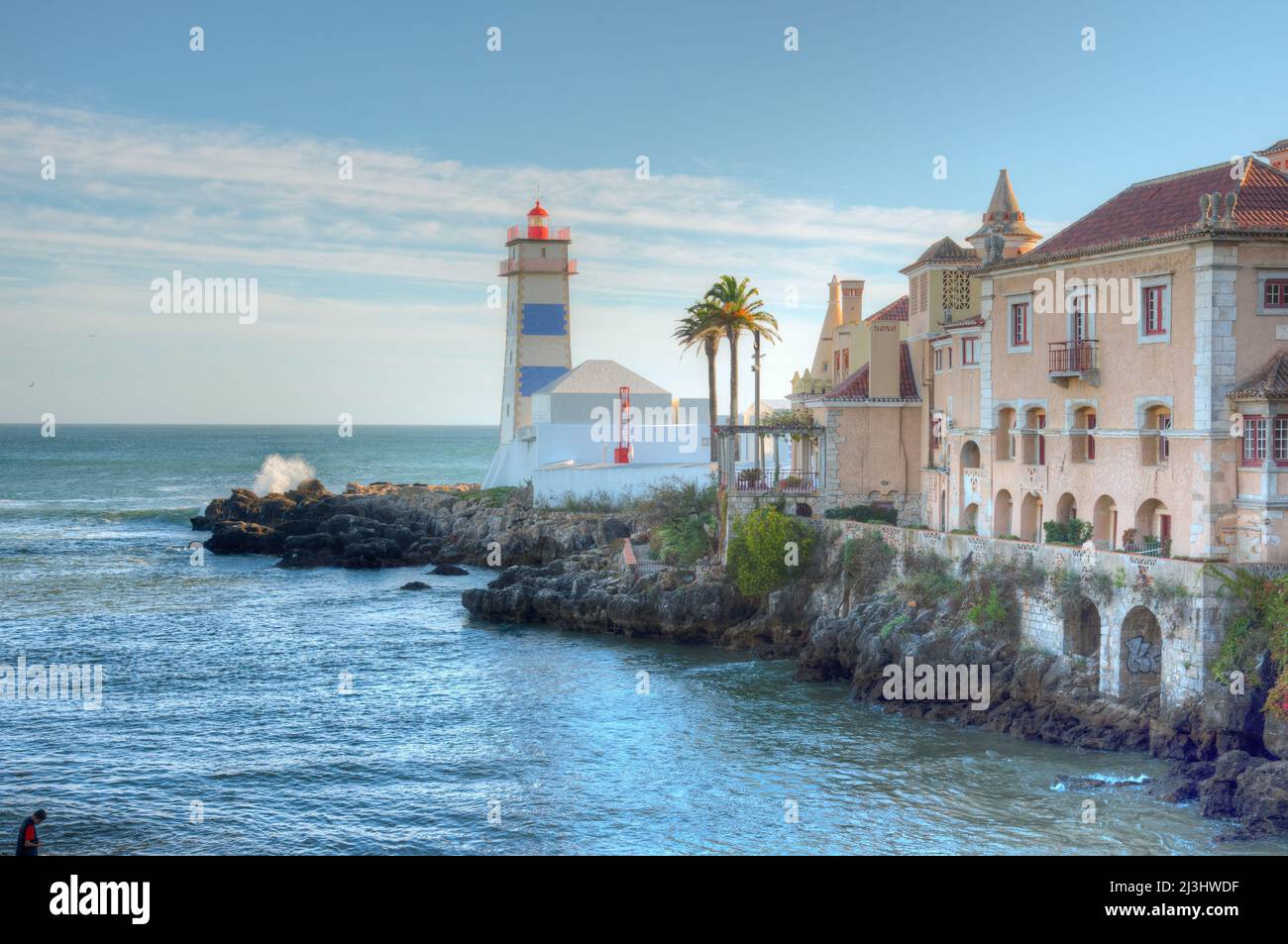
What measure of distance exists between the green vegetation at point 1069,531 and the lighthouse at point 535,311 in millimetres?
47669

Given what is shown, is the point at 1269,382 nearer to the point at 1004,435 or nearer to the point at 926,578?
the point at 1004,435

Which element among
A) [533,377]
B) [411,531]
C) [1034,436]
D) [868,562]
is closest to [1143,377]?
[1034,436]

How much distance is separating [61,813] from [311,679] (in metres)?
13.4

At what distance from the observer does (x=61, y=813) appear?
1046 inches

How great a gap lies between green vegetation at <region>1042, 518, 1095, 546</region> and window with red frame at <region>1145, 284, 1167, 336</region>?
563 centimetres

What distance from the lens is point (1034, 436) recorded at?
37.6 meters

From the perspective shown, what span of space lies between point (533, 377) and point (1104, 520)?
163 feet

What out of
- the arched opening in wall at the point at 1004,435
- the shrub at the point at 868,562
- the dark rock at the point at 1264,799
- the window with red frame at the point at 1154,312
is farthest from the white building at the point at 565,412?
the dark rock at the point at 1264,799

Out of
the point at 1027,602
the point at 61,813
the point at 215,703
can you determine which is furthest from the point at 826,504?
the point at 61,813

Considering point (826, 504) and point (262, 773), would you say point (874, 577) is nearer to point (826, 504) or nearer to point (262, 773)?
point (826, 504)

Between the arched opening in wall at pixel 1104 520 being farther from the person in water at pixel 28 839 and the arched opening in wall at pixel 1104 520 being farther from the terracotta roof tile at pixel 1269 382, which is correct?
the person in water at pixel 28 839

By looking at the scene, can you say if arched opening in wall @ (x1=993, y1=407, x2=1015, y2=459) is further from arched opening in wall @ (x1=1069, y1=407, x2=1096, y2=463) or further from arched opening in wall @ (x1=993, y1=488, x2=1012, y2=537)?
arched opening in wall @ (x1=1069, y1=407, x2=1096, y2=463)

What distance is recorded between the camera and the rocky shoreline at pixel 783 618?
91.4 ft

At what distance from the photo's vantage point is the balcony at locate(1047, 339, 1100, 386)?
34656 mm
